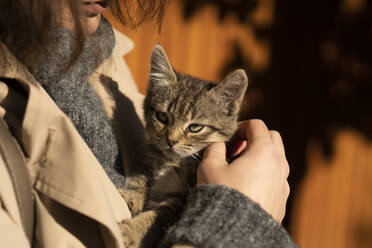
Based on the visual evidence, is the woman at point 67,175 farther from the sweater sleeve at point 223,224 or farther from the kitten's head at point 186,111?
the kitten's head at point 186,111

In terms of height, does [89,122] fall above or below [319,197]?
above

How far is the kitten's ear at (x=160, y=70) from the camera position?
1.79 meters

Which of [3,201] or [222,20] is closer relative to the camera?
[3,201]

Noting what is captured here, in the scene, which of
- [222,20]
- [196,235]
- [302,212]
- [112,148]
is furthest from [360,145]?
[196,235]

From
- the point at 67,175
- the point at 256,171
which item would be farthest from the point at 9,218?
the point at 256,171

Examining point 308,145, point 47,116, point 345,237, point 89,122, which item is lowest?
point 345,237

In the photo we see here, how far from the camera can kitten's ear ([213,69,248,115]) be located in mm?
1638

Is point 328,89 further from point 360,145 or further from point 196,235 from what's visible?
point 196,235

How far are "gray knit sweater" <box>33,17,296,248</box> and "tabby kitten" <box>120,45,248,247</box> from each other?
0.91 feet

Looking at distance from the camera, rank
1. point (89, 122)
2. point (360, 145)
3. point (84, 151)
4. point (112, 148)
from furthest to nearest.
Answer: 1. point (360, 145)
2. point (112, 148)
3. point (89, 122)
4. point (84, 151)

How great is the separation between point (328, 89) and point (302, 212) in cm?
97

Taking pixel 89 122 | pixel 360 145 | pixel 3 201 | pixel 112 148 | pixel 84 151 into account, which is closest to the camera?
pixel 3 201

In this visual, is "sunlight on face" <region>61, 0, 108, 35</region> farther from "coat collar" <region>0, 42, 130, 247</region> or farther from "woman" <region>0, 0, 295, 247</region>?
"coat collar" <region>0, 42, 130, 247</region>

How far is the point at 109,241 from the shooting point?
36.4 inches
